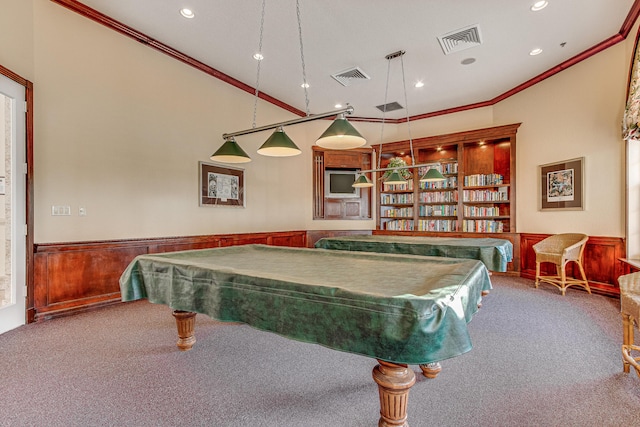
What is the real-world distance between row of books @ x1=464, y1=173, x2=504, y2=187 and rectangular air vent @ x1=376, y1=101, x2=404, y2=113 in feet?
6.32

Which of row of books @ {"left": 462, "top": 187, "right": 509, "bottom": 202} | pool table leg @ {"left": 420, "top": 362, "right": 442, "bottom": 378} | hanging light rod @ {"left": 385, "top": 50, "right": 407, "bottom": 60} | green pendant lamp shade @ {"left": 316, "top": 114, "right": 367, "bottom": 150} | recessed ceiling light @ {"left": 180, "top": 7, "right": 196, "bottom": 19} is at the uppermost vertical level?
recessed ceiling light @ {"left": 180, "top": 7, "right": 196, "bottom": 19}

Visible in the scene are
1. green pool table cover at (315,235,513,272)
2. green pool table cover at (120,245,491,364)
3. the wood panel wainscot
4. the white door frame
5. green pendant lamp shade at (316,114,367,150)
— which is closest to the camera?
green pool table cover at (120,245,491,364)

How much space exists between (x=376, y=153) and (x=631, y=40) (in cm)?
405

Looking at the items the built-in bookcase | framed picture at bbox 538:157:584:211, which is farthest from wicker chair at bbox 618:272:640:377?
the built-in bookcase

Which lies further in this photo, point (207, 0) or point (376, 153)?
point (376, 153)

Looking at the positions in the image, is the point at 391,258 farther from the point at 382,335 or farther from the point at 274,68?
the point at 274,68

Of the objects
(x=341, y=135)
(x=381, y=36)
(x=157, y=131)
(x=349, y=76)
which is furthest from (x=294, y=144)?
(x=349, y=76)

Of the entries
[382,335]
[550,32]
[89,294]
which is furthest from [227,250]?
[550,32]

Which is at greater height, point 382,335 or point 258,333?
point 382,335

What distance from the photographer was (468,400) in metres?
1.70

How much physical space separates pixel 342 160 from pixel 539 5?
158 inches

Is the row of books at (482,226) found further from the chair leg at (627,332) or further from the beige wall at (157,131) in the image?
the chair leg at (627,332)

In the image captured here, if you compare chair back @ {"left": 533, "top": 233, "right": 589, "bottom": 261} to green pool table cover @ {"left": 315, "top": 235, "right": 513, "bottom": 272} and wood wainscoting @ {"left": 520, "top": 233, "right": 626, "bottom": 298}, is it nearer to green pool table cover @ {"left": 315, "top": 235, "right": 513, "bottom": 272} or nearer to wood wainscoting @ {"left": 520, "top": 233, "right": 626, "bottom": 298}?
wood wainscoting @ {"left": 520, "top": 233, "right": 626, "bottom": 298}

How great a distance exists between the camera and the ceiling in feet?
10.3
